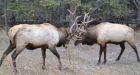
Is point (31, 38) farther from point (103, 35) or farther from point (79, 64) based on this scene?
point (103, 35)

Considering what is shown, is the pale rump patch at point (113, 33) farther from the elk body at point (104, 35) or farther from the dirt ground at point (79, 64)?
the dirt ground at point (79, 64)

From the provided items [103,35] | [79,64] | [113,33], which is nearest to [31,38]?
[79,64]

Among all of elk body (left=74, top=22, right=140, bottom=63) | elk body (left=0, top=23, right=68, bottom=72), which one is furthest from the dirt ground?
elk body (left=74, top=22, right=140, bottom=63)

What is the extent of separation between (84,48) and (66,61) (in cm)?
392

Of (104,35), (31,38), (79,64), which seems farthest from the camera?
(104,35)

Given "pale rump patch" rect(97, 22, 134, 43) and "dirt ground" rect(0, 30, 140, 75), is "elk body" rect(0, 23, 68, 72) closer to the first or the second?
"dirt ground" rect(0, 30, 140, 75)

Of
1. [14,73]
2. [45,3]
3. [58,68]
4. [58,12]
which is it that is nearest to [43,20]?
[58,12]

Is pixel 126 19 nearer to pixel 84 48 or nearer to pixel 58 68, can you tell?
pixel 84 48

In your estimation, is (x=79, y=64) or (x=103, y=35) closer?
(x=79, y=64)

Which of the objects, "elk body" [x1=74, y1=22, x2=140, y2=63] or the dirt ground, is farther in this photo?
"elk body" [x1=74, y1=22, x2=140, y2=63]

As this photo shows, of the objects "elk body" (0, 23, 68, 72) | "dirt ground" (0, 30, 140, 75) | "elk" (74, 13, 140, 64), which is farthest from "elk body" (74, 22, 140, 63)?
"elk body" (0, 23, 68, 72)

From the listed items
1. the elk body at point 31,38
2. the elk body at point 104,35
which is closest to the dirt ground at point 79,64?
the elk body at point 31,38

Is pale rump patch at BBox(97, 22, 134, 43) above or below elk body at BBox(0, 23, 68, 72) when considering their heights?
below

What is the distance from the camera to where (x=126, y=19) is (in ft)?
70.0
